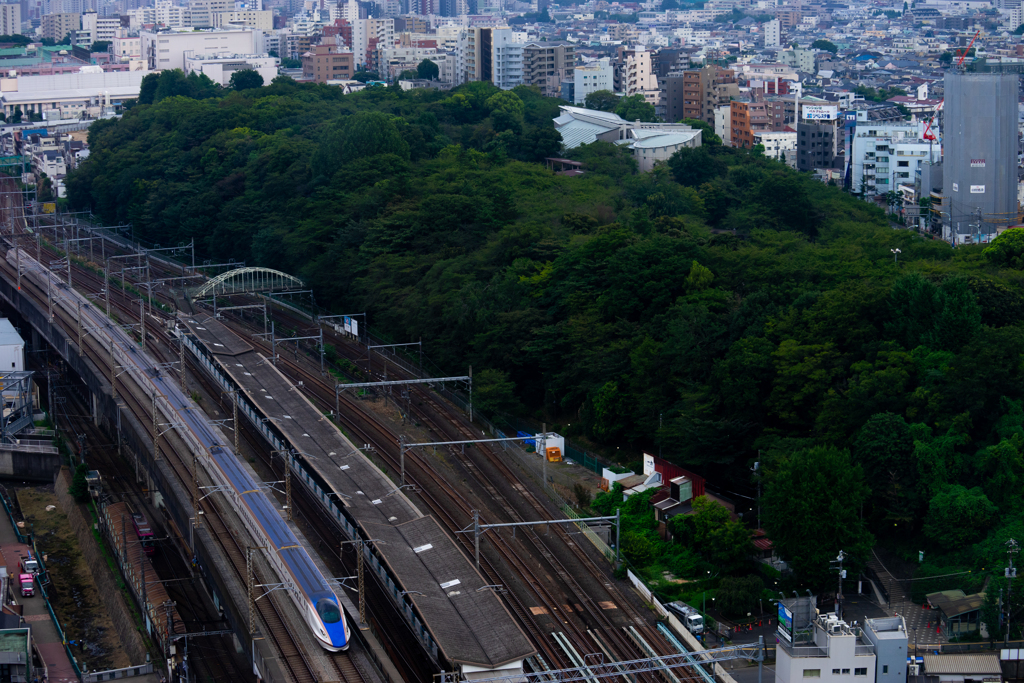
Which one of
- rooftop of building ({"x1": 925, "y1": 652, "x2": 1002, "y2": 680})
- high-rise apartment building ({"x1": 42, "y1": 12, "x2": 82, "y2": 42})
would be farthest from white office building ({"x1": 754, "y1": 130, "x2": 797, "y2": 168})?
high-rise apartment building ({"x1": 42, "y1": 12, "x2": 82, "y2": 42})

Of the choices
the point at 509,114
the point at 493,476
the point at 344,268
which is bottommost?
the point at 493,476

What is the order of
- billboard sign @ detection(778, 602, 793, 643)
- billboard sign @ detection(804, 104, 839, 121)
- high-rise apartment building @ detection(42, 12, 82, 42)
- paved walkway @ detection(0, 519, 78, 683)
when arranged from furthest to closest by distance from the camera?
high-rise apartment building @ detection(42, 12, 82, 42) → billboard sign @ detection(804, 104, 839, 121) → paved walkway @ detection(0, 519, 78, 683) → billboard sign @ detection(778, 602, 793, 643)

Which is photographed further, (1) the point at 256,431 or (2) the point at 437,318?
(2) the point at 437,318

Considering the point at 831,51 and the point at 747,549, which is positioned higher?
the point at 831,51

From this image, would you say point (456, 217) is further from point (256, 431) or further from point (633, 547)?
point (633, 547)

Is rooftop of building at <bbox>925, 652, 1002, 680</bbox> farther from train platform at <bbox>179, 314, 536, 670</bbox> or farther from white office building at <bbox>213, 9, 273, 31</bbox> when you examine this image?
white office building at <bbox>213, 9, 273, 31</bbox>

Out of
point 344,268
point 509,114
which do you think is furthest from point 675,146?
point 344,268

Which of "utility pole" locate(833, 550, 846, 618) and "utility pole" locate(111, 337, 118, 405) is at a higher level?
"utility pole" locate(111, 337, 118, 405)
